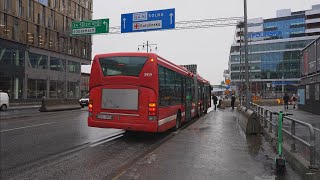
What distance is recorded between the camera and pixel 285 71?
11094 cm

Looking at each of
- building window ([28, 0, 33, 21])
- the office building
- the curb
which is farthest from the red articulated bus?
building window ([28, 0, 33, 21])

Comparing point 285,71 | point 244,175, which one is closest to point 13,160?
point 244,175

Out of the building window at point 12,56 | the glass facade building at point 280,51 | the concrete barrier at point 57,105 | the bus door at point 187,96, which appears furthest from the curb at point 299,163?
the glass facade building at point 280,51

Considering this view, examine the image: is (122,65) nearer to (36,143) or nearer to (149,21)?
(36,143)

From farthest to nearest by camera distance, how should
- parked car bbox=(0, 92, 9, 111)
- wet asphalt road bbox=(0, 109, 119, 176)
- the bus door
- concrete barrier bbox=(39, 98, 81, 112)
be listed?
parked car bbox=(0, 92, 9, 111)
concrete barrier bbox=(39, 98, 81, 112)
the bus door
wet asphalt road bbox=(0, 109, 119, 176)

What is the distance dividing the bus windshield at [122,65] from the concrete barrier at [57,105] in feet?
59.7

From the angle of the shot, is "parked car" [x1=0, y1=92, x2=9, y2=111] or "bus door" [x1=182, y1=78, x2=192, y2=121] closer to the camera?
"bus door" [x1=182, y1=78, x2=192, y2=121]

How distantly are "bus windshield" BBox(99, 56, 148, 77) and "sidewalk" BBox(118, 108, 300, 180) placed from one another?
8.78 ft

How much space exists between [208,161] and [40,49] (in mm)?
48450

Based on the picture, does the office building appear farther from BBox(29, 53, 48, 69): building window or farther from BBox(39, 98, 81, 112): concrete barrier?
BBox(29, 53, 48, 69): building window

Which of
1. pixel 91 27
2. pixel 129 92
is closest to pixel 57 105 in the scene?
pixel 91 27

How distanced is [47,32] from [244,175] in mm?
52547

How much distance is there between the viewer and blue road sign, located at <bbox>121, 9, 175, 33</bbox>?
90.7ft

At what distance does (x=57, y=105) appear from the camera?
98.6 ft
